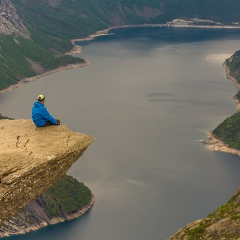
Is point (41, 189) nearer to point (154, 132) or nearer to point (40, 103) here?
point (40, 103)

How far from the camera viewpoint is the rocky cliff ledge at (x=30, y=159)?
20922 mm

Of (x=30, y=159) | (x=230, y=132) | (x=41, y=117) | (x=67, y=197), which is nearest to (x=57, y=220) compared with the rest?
(x=67, y=197)

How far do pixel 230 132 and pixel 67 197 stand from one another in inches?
2672

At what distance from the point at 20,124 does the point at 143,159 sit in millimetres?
102563

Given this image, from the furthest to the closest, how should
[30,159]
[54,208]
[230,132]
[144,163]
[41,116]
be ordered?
1. [230,132]
2. [144,163]
3. [54,208]
4. [41,116]
5. [30,159]

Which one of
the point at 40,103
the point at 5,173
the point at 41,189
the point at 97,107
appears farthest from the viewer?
the point at 97,107

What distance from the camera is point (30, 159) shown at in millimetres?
21656

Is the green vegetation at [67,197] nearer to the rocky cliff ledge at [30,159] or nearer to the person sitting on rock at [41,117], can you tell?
the rocky cliff ledge at [30,159]

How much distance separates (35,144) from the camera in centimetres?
2319

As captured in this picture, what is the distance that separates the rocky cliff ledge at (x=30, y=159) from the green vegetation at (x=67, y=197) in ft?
268

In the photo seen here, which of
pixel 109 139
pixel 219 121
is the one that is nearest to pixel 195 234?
pixel 109 139

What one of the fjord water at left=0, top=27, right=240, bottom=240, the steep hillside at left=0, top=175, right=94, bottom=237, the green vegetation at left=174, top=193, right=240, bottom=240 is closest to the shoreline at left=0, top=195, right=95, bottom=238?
the steep hillside at left=0, top=175, right=94, bottom=237

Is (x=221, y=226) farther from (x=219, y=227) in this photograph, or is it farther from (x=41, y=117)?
(x=41, y=117)

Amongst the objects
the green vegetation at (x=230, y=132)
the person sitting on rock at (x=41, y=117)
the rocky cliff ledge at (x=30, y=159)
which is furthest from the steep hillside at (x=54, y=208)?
the rocky cliff ledge at (x=30, y=159)
